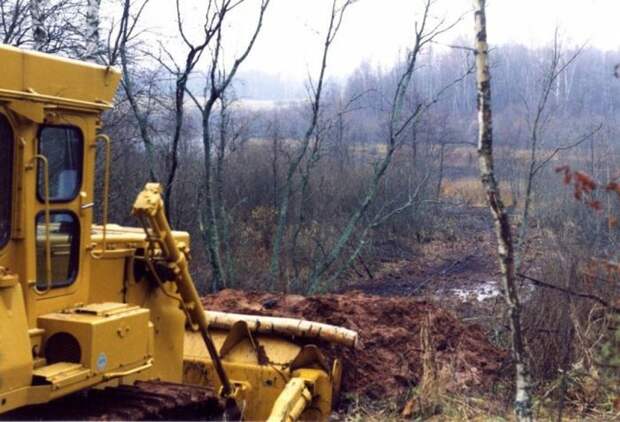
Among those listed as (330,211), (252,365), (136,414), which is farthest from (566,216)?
(136,414)

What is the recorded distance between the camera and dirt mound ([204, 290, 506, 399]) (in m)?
7.91

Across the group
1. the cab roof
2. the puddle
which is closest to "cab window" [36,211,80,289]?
the cab roof

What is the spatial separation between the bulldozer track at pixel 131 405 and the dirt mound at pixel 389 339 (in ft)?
8.15

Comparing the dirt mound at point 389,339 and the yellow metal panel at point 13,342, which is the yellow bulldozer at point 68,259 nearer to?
the yellow metal panel at point 13,342

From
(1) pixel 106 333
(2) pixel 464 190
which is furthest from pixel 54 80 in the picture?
(2) pixel 464 190

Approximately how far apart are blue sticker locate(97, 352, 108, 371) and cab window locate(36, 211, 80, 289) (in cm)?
49

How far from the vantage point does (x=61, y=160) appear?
4500 millimetres

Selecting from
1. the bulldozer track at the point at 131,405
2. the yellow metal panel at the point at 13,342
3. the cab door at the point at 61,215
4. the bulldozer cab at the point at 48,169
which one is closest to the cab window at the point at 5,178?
the bulldozer cab at the point at 48,169

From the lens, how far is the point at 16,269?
421 centimetres

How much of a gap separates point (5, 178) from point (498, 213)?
3.19 m

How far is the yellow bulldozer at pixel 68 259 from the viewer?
4.11m

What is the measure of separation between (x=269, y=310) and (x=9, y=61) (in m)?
4.93

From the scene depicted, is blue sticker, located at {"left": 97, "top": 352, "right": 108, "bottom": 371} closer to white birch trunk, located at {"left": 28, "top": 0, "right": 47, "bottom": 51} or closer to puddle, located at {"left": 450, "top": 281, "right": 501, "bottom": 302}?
white birch trunk, located at {"left": 28, "top": 0, "right": 47, "bottom": 51}

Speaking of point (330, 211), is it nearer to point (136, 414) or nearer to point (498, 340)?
point (498, 340)
